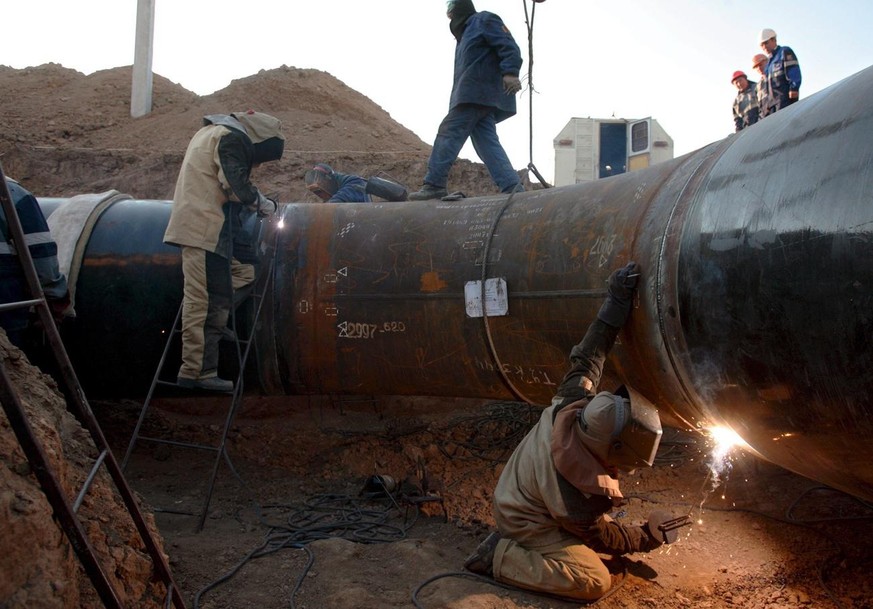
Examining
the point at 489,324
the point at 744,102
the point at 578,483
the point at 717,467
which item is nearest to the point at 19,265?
the point at 489,324

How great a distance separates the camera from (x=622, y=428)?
304 cm

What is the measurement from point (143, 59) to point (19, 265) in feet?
33.5

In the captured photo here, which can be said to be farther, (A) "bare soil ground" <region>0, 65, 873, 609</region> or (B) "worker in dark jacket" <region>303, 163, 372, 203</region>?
(B) "worker in dark jacket" <region>303, 163, 372, 203</region>

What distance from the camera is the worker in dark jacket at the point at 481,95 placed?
199 inches

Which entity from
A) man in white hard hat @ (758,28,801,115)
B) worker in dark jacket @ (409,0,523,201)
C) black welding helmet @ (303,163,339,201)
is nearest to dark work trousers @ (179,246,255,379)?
worker in dark jacket @ (409,0,523,201)

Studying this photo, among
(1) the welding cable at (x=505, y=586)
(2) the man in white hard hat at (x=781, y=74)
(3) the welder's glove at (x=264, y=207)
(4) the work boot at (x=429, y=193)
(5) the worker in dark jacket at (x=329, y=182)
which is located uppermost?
(2) the man in white hard hat at (x=781, y=74)

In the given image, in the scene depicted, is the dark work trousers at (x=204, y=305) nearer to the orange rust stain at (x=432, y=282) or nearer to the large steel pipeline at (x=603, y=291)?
the large steel pipeline at (x=603, y=291)

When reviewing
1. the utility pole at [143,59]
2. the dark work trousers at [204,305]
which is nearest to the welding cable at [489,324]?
the dark work trousers at [204,305]

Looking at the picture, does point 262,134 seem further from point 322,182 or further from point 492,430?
point 492,430

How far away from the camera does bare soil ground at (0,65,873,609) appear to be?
8.09 feet

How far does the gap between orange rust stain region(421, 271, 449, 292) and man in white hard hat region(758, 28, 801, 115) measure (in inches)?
182

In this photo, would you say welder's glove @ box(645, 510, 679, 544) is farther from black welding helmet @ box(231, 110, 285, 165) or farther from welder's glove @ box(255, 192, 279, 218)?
black welding helmet @ box(231, 110, 285, 165)

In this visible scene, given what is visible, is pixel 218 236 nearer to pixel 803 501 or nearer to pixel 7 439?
pixel 7 439

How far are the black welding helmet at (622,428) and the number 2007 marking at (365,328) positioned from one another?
4.47ft
